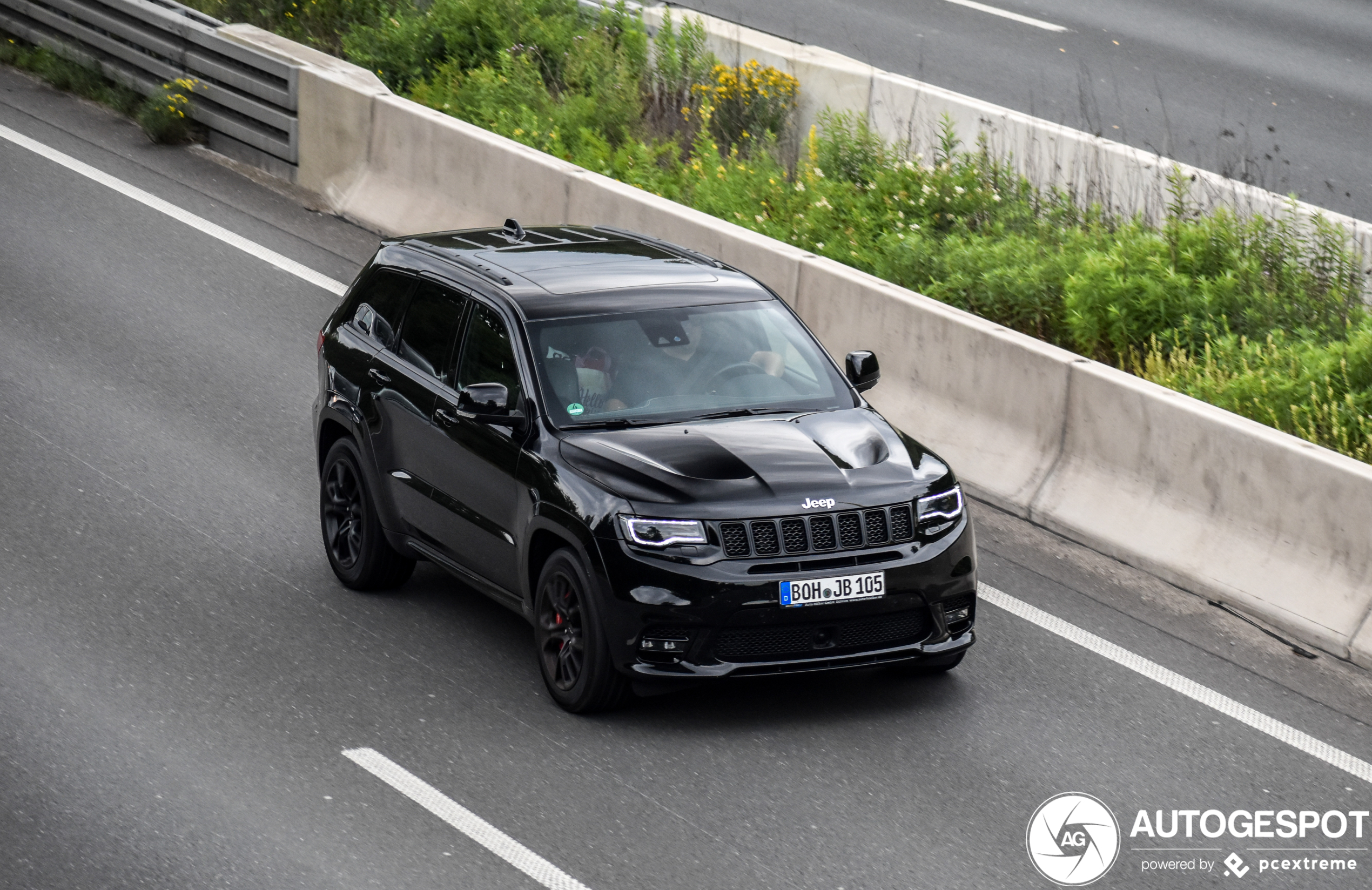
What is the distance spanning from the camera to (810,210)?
14352mm

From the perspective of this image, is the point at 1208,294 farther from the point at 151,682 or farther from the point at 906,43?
the point at 906,43

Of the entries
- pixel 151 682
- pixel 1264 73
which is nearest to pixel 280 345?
pixel 151 682

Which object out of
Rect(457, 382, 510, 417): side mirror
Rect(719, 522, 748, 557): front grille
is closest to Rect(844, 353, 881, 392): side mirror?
Rect(719, 522, 748, 557): front grille

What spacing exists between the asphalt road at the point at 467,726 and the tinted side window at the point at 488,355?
129 centimetres

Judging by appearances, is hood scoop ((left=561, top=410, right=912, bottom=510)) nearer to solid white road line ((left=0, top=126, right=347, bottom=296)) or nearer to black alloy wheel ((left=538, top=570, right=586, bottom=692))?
black alloy wheel ((left=538, top=570, right=586, bottom=692))

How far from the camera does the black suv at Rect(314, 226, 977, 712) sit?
7582 mm

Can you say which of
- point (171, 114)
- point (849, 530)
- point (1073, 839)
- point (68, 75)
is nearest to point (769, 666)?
point (849, 530)

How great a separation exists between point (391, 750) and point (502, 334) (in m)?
2.06

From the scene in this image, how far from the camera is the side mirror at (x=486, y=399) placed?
8.24m

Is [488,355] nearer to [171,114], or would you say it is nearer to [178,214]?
[178,214]

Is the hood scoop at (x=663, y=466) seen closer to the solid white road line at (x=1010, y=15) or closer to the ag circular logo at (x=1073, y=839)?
the ag circular logo at (x=1073, y=839)

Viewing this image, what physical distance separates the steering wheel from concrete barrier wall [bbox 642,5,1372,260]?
5.40 m

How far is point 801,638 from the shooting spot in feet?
25.1

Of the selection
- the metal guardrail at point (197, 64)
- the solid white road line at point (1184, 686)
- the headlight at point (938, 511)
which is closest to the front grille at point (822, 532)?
the headlight at point (938, 511)
